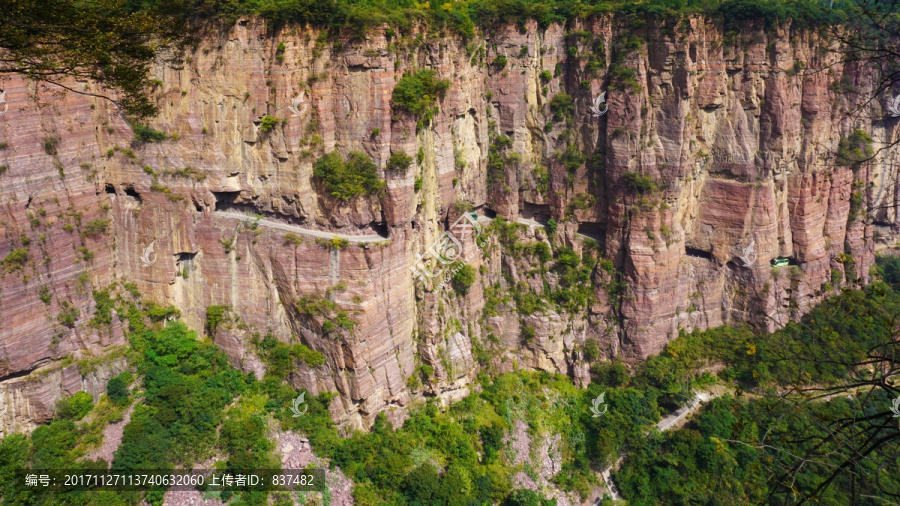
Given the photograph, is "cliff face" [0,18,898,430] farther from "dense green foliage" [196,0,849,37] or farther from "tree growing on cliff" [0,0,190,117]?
"tree growing on cliff" [0,0,190,117]

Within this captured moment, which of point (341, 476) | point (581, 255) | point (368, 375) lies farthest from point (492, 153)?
point (341, 476)

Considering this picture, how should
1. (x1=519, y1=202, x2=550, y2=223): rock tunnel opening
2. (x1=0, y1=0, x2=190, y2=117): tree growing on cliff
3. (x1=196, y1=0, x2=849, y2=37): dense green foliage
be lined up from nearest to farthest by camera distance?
1. (x1=0, y1=0, x2=190, y2=117): tree growing on cliff
2. (x1=196, y1=0, x2=849, y2=37): dense green foliage
3. (x1=519, y1=202, x2=550, y2=223): rock tunnel opening

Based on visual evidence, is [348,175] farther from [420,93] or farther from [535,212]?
[535,212]

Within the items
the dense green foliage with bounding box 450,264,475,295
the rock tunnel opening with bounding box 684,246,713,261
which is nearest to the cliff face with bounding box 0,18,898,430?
the rock tunnel opening with bounding box 684,246,713,261

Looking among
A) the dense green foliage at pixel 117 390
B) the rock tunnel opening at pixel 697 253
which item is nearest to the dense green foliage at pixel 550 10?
the rock tunnel opening at pixel 697 253

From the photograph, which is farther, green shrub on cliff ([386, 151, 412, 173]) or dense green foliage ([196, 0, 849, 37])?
dense green foliage ([196, 0, 849, 37])

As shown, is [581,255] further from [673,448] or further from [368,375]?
[368,375]
